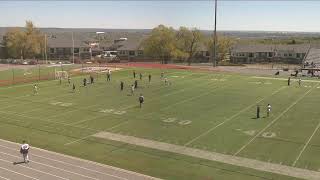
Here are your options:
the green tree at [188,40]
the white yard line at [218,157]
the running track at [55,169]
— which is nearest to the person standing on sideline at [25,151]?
the running track at [55,169]

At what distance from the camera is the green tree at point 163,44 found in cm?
8769

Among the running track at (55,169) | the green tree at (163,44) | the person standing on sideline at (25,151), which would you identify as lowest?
the running track at (55,169)

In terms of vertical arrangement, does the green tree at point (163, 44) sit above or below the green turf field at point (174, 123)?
above

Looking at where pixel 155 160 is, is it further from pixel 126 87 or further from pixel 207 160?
pixel 126 87

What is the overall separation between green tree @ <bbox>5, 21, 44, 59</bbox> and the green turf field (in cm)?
4626

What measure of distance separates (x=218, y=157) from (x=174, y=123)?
8199 millimetres

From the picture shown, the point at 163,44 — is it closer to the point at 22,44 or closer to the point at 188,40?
the point at 188,40

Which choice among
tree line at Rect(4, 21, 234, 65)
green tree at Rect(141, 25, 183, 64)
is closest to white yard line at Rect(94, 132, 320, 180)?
green tree at Rect(141, 25, 183, 64)

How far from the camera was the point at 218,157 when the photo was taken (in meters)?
22.5

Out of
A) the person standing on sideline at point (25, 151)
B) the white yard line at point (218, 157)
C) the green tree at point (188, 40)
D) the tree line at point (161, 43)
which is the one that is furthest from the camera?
the green tree at point (188, 40)

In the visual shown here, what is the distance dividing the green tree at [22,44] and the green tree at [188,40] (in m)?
33.5

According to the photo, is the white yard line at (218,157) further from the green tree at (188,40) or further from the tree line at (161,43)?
the green tree at (188,40)

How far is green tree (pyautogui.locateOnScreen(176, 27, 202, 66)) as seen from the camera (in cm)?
9244

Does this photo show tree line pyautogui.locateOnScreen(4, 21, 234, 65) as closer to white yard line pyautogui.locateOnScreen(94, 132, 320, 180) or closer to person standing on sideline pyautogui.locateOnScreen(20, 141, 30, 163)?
white yard line pyautogui.locateOnScreen(94, 132, 320, 180)
